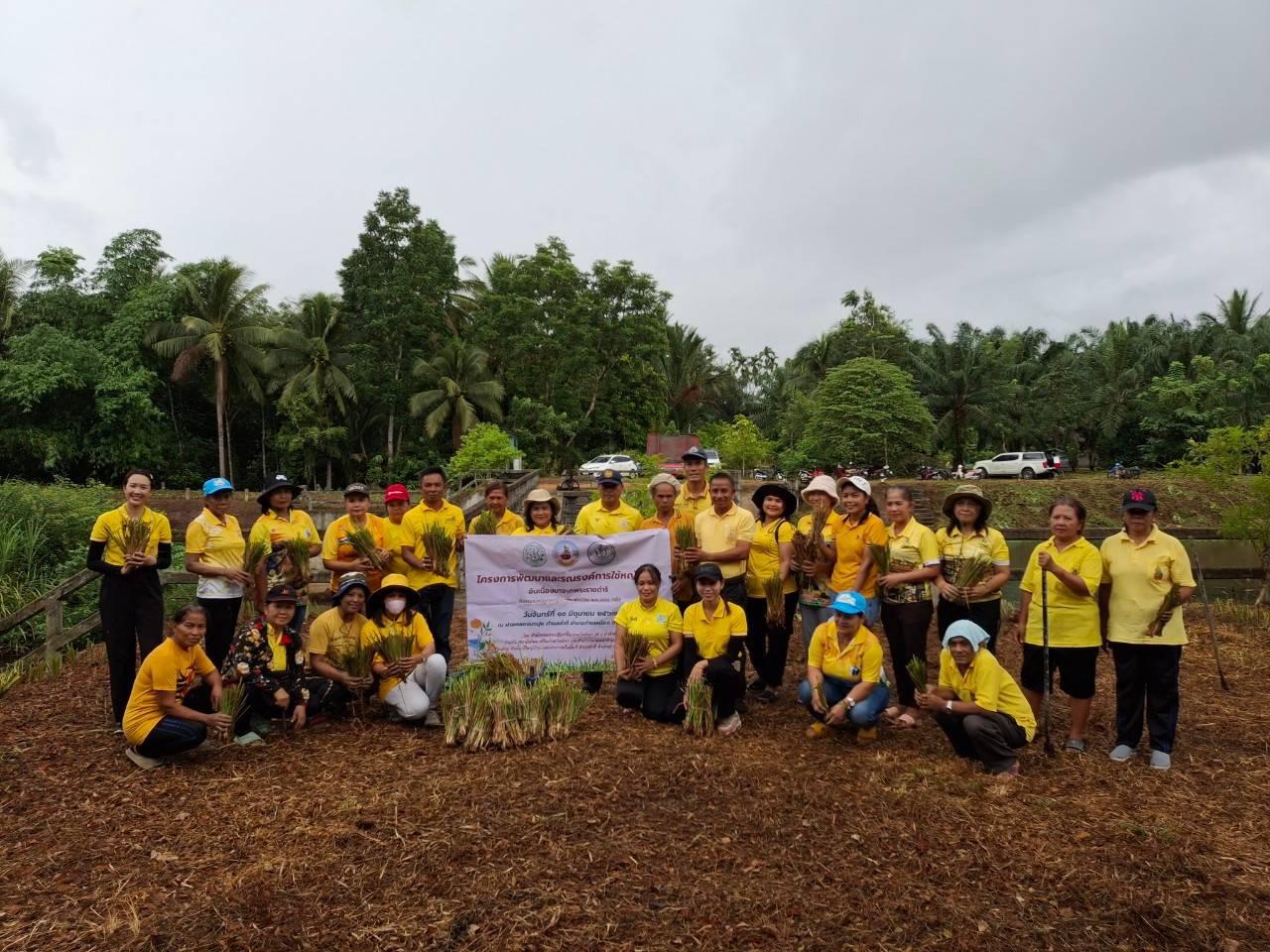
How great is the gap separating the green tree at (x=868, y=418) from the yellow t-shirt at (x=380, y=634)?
2271cm

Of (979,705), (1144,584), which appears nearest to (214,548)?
(979,705)

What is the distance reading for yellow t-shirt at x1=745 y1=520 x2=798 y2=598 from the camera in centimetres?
556

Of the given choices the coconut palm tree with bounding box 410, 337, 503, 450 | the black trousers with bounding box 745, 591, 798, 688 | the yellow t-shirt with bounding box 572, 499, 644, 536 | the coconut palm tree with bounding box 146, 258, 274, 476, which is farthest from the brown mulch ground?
the coconut palm tree with bounding box 146, 258, 274, 476

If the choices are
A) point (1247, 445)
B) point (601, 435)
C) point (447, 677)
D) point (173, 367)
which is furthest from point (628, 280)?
point (447, 677)

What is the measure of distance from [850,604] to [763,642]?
4.05ft

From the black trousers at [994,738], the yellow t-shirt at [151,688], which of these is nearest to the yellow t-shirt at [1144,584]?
the black trousers at [994,738]

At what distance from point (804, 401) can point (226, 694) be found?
97.4 ft

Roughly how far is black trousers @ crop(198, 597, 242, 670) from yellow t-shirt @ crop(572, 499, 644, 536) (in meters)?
2.50

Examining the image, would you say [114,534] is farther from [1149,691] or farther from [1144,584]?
[1149,691]

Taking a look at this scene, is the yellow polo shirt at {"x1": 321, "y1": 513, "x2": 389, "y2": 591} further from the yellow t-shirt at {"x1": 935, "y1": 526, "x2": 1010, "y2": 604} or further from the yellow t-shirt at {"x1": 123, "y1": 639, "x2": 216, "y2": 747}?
the yellow t-shirt at {"x1": 935, "y1": 526, "x2": 1010, "y2": 604}

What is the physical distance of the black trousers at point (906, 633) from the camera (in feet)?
16.3

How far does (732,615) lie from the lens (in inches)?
201

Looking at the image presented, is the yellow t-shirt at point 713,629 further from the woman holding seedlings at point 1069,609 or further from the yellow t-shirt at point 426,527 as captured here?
the yellow t-shirt at point 426,527

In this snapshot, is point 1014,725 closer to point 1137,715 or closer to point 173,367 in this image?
point 1137,715
